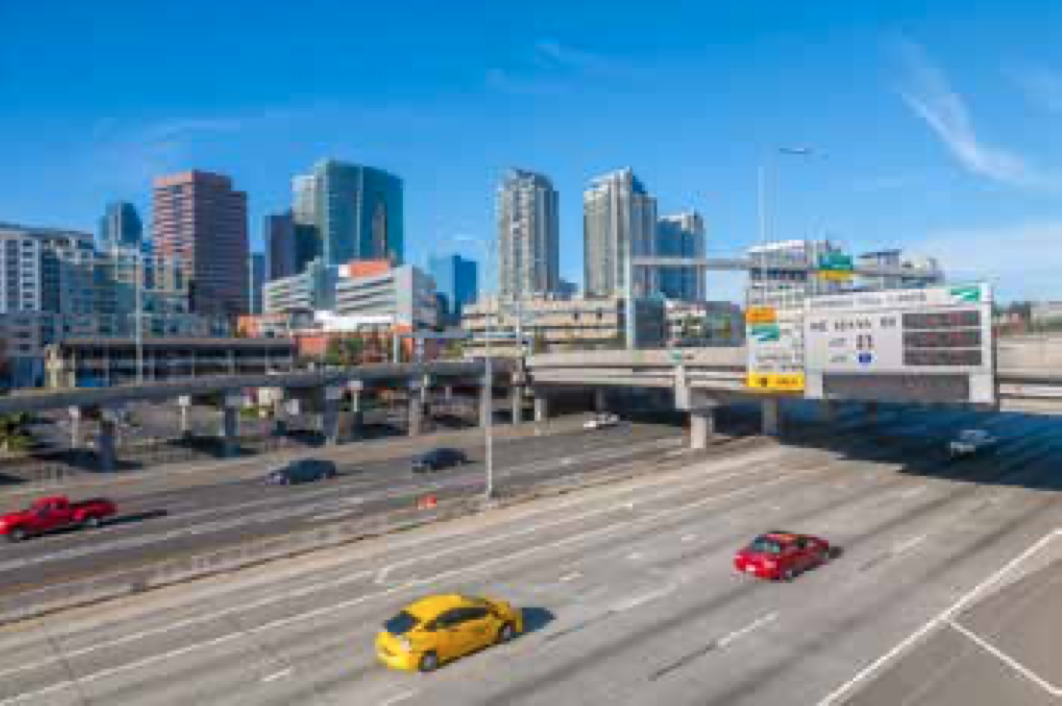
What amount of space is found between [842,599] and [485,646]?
11769 millimetres

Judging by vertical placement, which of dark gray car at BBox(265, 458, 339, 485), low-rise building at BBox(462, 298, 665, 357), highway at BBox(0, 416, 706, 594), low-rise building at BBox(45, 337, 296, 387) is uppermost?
low-rise building at BBox(462, 298, 665, 357)

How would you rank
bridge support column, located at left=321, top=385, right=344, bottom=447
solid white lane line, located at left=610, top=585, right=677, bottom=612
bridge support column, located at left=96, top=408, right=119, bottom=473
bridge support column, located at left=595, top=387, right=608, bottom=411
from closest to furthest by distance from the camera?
solid white lane line, located at left=610, top=585, right=677, bottom=612
bridge support column, located at left=96, top=408, right=119, bottom=473
bridge support column, located at left=321, top=385, right=344, bottom=447
bridge support column, located at left=595, top=387, right=608, bottom=411

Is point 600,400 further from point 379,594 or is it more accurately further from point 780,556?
point 379,594

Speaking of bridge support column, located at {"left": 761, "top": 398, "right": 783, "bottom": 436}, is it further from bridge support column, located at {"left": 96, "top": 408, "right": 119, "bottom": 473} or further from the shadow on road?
bridge support column, located at {"left": 96, "top": 408, "right": 119, "bottom": 473}

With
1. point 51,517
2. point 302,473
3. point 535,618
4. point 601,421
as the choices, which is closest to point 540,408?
point 601,421

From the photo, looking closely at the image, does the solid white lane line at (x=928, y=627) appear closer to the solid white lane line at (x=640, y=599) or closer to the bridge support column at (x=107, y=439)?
the solid white lane line at (x=640, y=599)

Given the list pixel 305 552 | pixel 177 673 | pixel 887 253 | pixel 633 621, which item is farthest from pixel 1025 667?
pixel 887 253

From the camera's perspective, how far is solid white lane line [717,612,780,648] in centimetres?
2073

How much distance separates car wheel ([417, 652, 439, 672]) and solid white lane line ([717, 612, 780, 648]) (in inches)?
301

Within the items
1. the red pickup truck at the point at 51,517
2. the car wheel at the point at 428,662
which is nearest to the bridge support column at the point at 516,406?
the red pickup truck at the point at 51,517

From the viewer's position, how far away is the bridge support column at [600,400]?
8419cm

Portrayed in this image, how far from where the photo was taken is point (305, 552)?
30.5 meters

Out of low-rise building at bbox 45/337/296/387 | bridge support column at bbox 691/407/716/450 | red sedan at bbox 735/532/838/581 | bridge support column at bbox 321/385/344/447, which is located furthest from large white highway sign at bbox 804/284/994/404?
low-rise building at bbox 45/337/296/387

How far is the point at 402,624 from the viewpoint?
19438mm
